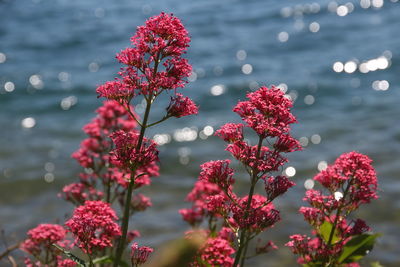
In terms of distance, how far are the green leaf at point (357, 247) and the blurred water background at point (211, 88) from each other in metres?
7.32

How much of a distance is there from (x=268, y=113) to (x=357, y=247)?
1.45 m

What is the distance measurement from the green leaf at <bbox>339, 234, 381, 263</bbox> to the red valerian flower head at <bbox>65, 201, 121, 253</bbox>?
1.95 meters

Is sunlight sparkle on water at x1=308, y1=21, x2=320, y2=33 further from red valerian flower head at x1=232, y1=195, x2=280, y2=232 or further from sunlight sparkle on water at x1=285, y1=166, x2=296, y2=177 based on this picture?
red valerian flower head at x1=232, y1=195, x2=280, y2=232

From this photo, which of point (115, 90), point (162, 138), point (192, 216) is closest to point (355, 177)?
point (115, 90)

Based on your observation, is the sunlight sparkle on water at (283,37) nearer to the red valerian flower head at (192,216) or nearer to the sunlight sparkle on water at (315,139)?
the sunlight sparkle on water at (315,139)

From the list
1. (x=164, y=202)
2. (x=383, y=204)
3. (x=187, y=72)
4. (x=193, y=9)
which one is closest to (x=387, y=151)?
(x=383, y=204)

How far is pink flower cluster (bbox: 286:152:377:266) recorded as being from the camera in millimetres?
5017

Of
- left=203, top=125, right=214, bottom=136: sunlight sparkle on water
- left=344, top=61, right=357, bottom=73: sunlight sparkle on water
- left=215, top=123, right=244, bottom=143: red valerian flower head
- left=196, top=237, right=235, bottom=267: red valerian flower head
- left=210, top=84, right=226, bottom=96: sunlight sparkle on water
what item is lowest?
left=196, top=237, right=235, bottom=267: red valerian flower head

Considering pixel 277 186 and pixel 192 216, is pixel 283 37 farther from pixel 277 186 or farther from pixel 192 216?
pixel 277 186

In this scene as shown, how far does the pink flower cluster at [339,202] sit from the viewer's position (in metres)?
5.02

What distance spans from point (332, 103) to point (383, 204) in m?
7.57

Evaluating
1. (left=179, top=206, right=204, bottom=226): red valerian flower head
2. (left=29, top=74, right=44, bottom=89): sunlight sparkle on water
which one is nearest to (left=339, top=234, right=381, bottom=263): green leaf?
(left=179, top=206, right=204, bottom=226): red valerian flower head

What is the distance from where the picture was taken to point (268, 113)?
4.58m

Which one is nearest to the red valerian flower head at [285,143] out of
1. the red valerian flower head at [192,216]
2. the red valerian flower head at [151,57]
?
the red valerian flower head at [151,57]
